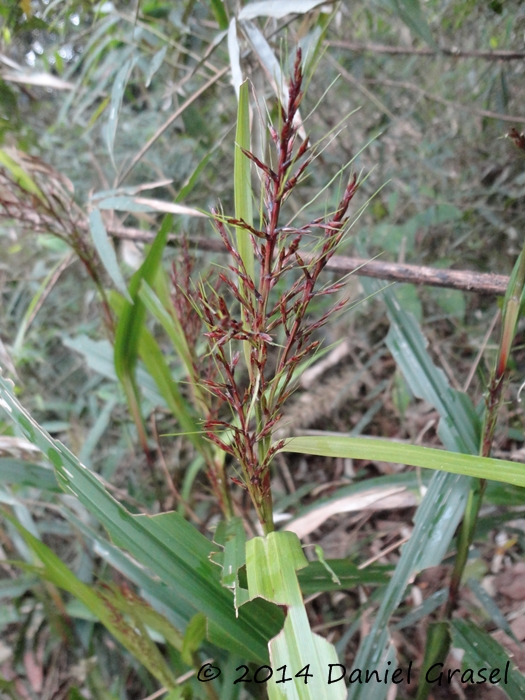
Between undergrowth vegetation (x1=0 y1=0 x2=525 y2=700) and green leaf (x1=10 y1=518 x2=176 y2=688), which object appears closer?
undergrowth vegetation (x1=0 y1=0 x2=525 y2=700)

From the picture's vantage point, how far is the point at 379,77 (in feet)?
4.54

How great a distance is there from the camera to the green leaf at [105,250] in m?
0.64

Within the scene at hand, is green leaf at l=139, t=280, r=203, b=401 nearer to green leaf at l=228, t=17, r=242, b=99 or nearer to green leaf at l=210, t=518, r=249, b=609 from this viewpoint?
green leaf at l=210, t=518, r=249, b=609

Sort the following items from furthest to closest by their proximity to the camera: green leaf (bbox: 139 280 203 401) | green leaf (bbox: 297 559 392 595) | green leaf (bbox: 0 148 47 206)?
green leaf (bbox: 0 148 47 206)
green leaf (bbox: 139 280 203 401)
green leaf (bbox: 297 559 392 595)

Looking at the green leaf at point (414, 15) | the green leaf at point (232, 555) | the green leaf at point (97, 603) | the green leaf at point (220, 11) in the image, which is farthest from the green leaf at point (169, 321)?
the green leaf at point (414, 15)

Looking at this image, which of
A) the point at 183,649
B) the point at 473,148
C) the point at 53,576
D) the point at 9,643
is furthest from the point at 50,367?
the point at 473,148

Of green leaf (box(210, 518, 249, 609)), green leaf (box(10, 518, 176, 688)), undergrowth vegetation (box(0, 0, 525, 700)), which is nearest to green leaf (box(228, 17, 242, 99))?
undergrowth vegetation (box(0, 0, 525, 700))

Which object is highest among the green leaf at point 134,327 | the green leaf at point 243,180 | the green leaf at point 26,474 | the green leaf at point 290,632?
the green leaf at point 243,180

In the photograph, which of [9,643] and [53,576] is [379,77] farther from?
[9,643]

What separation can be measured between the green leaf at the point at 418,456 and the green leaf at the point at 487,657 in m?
0.32

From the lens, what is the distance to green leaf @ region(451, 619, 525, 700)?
0.53 meters

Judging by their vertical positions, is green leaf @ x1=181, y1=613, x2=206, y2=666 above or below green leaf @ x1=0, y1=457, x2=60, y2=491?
below

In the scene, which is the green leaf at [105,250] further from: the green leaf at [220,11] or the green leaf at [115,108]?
the green leaf at [220,11]

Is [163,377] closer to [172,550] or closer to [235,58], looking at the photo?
[172,550]
